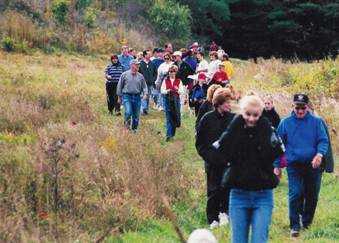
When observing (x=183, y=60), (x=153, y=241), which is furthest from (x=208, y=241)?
(x=183, y=60)

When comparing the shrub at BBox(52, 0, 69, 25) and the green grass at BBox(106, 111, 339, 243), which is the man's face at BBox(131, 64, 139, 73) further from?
the shrub at BBox(52, 0, 69, 25)

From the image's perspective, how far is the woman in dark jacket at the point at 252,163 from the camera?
732 cm

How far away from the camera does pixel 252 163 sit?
24.1 feet

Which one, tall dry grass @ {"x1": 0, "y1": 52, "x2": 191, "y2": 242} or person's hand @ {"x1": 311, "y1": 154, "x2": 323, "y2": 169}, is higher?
person's hand @ {"x1": 311, "y1": 154, "x2": 323, "y2": 169}

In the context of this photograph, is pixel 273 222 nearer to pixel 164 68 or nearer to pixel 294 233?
pixel 294 233

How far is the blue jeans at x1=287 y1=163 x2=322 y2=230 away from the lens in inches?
387

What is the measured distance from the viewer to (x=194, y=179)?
12.4 meters

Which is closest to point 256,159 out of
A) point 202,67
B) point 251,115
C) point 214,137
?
point 251,115

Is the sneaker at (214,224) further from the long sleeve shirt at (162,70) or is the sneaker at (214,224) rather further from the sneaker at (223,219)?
the long sleeve shirt at (162,70)

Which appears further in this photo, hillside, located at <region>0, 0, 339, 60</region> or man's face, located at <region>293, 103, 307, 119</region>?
hillside, located at <region>0, 0, 339, 60</region>

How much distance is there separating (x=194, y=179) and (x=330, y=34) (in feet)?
136

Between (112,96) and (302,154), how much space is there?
464 inches

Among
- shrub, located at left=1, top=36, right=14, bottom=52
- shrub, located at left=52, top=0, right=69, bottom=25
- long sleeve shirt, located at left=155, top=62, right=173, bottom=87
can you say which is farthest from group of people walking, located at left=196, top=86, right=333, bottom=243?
shrub, located at left=52, top=0, right=69, bottom=25

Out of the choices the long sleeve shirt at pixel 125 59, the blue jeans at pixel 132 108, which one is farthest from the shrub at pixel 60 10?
the blue jeans at pixel 132 108
